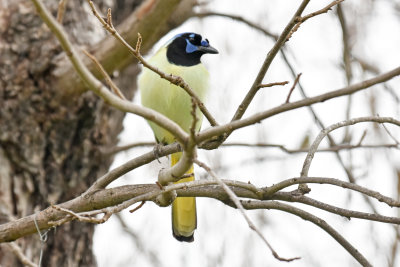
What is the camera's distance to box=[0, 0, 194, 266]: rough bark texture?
155 inches

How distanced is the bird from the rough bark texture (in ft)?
1.06

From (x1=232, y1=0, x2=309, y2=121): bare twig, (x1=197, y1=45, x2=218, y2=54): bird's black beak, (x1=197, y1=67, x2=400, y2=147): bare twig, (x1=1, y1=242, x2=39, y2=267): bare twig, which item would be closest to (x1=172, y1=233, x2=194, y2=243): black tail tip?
(x1=1, y1=242, x2=39, y2=267): bare twig

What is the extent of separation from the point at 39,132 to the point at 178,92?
0.94 metres

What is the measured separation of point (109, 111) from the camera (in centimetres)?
436

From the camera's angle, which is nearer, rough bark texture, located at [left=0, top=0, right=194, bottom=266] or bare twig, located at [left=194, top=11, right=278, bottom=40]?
rough bark texture, located at [left=0, top=0, right=194, bottom=266]

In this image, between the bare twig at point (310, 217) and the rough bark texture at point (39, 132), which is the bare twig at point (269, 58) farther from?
the rough bark texture at point (39, 132)

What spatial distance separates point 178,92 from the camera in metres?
4.00

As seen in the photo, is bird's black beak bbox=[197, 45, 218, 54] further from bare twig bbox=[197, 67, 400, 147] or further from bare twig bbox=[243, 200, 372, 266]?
bare twig bbox=[197, 67, 400, 147]

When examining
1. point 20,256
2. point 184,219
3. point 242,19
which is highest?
point 242,19

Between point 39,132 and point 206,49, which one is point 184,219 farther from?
point 206,49

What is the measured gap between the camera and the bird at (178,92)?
3943mm

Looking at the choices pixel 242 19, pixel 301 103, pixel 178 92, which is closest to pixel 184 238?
pixel 178 92

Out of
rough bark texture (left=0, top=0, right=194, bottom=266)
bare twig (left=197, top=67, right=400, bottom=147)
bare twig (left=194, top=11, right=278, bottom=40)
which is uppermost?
bare twig (left=194, top=11, right=278, bottom=40)

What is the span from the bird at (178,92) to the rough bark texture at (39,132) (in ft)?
1.06
